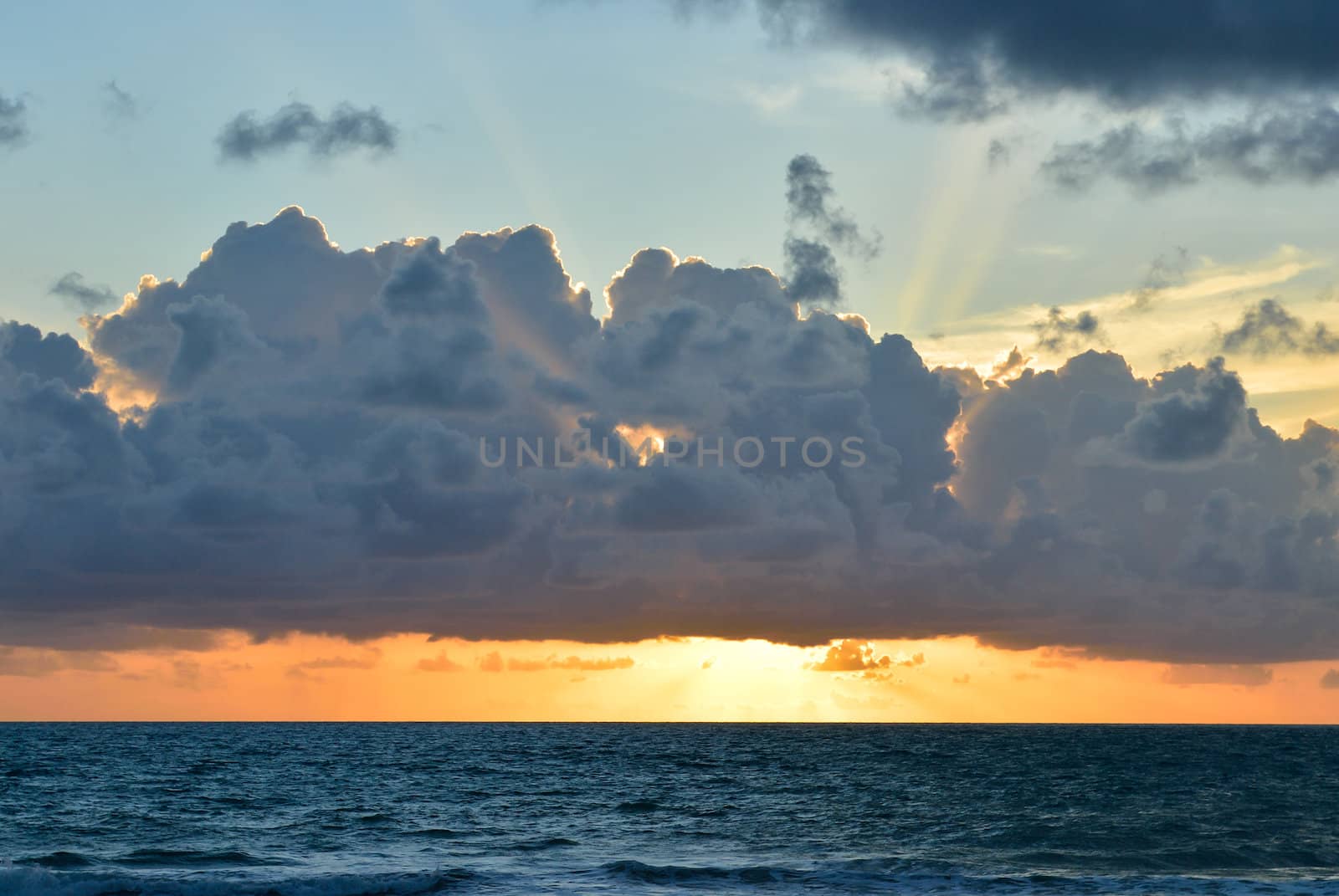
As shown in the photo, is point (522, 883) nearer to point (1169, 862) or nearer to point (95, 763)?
point (1169, 862)

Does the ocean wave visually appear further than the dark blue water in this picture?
No

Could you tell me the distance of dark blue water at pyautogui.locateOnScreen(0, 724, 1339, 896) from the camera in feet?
213

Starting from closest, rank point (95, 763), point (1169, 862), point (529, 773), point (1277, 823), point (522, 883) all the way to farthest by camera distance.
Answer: point (522, 883)
point (1169, 862)
point (1277, 823)
point (529, 773)
point (95, 763)

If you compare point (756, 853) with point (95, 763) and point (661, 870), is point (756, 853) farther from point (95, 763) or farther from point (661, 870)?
point (95, 763)

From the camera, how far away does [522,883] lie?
6394 centimetres

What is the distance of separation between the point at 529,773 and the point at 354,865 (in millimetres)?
71340

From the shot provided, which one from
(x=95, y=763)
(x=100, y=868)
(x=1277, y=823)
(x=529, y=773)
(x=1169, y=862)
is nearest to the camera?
(x=100, y=868)

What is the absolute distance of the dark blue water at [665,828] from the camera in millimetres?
64938

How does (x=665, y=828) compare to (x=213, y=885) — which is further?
(x=665, y=828)

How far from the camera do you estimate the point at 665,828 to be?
87.1 m

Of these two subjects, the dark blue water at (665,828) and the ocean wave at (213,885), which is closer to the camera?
the ocean wave at (213,885)

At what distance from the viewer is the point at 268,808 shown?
97.5 metres

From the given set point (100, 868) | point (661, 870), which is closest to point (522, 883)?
point (661, 870)

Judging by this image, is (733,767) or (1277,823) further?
(733,767)
